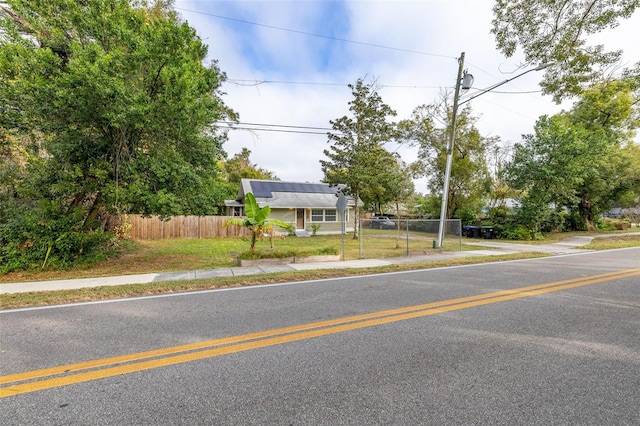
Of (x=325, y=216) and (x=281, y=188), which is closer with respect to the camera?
(x=281, y=188)

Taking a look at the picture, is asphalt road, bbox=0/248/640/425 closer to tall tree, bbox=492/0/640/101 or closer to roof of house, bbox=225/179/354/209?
tall tree, bbox=492/0/640/101

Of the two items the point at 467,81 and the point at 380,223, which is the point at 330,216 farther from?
the point at 467,81

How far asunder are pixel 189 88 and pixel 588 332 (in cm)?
1008

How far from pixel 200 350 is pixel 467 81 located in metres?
14.4

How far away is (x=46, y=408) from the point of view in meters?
2.40

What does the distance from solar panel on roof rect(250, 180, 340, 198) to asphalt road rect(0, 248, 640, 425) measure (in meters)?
18.4

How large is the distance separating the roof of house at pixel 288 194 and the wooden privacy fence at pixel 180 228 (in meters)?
3.19

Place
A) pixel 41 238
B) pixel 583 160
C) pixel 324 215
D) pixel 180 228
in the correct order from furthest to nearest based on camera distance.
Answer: pixel 324 215 → pixel 180 228 → pixel 583 160 → pixel 41 238

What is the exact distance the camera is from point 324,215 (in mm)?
25656

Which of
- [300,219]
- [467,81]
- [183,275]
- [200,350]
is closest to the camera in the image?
[200,350]

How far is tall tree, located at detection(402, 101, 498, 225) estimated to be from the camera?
2359 cm

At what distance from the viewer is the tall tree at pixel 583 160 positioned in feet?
59.3

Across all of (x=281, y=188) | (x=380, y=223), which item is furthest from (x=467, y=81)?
(x=281, y=188)

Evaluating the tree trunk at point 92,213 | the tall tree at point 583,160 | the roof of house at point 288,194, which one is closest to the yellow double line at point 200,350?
the tree trunk at point 92,213
